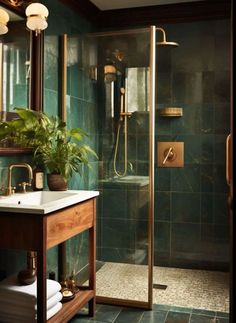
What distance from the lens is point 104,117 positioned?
313 cm

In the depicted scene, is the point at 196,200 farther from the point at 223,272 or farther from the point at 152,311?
A: the point at 152,311

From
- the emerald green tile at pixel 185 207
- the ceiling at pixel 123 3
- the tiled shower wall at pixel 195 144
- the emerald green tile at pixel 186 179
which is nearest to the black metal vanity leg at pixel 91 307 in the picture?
the tiled shower wall at pixel 195 144

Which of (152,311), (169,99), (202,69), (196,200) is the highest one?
(202,69)

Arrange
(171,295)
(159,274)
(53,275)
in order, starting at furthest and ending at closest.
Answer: (159,274)
(171,295)
(53,275)

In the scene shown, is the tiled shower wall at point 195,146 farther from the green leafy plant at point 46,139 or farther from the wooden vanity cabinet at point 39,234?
the wooden vanity cabinet at point 39,234

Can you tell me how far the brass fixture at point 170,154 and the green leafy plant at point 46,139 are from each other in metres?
1.19

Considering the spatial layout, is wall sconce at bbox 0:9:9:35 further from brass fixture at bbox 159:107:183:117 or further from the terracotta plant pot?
brass fixture at bbox 159:107:183:117

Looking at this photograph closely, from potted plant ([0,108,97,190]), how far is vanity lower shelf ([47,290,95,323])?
714 mm

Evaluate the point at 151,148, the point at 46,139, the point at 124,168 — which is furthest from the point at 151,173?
the point at 46,139

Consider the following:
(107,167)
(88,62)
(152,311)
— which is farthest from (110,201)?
(88,62)

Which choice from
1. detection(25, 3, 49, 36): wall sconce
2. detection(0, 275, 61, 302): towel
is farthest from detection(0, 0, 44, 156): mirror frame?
detection(0, 275, 61, 302): towel

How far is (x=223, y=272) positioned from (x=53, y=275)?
168 centimetres

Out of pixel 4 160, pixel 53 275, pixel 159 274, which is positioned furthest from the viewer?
pixel 159 274

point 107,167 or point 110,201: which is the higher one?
point 107,167
